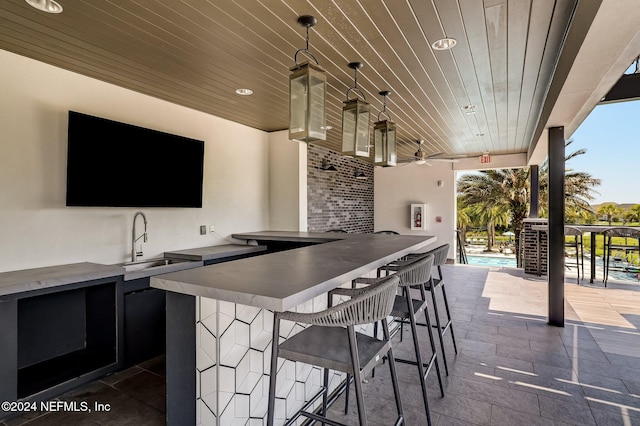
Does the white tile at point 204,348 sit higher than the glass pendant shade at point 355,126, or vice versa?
the glass pendant shade at point 355,126

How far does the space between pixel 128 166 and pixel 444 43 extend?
2924 mm

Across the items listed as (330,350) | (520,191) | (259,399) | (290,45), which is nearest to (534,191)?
(520,191)

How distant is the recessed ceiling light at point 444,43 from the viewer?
7.64 feet

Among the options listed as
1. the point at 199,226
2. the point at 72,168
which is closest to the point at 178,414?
the point at 72,168

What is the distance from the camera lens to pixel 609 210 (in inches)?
356

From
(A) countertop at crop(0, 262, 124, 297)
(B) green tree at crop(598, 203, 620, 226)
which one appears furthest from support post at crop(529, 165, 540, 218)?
(A) countertop at crop(0, 262, 124, 297)

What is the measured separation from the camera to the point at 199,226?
3955mm

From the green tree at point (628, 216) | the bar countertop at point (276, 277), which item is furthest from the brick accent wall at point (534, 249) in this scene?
the bar countertop at point (276, 277)

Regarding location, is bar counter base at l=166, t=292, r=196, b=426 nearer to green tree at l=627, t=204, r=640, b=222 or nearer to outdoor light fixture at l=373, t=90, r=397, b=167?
outdoor light fixture at l=373, t=90, r=397, b=167

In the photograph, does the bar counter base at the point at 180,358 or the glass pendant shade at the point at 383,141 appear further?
the glass pendant shade at the point at 383,141

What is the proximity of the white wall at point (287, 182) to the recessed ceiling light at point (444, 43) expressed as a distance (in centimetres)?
253

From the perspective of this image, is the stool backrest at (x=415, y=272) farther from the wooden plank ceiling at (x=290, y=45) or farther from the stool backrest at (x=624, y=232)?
the stool backrest at (x=624, y=232)

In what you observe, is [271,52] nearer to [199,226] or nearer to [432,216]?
[199,226]

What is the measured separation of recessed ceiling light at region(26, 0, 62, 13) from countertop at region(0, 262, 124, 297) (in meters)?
1.65
